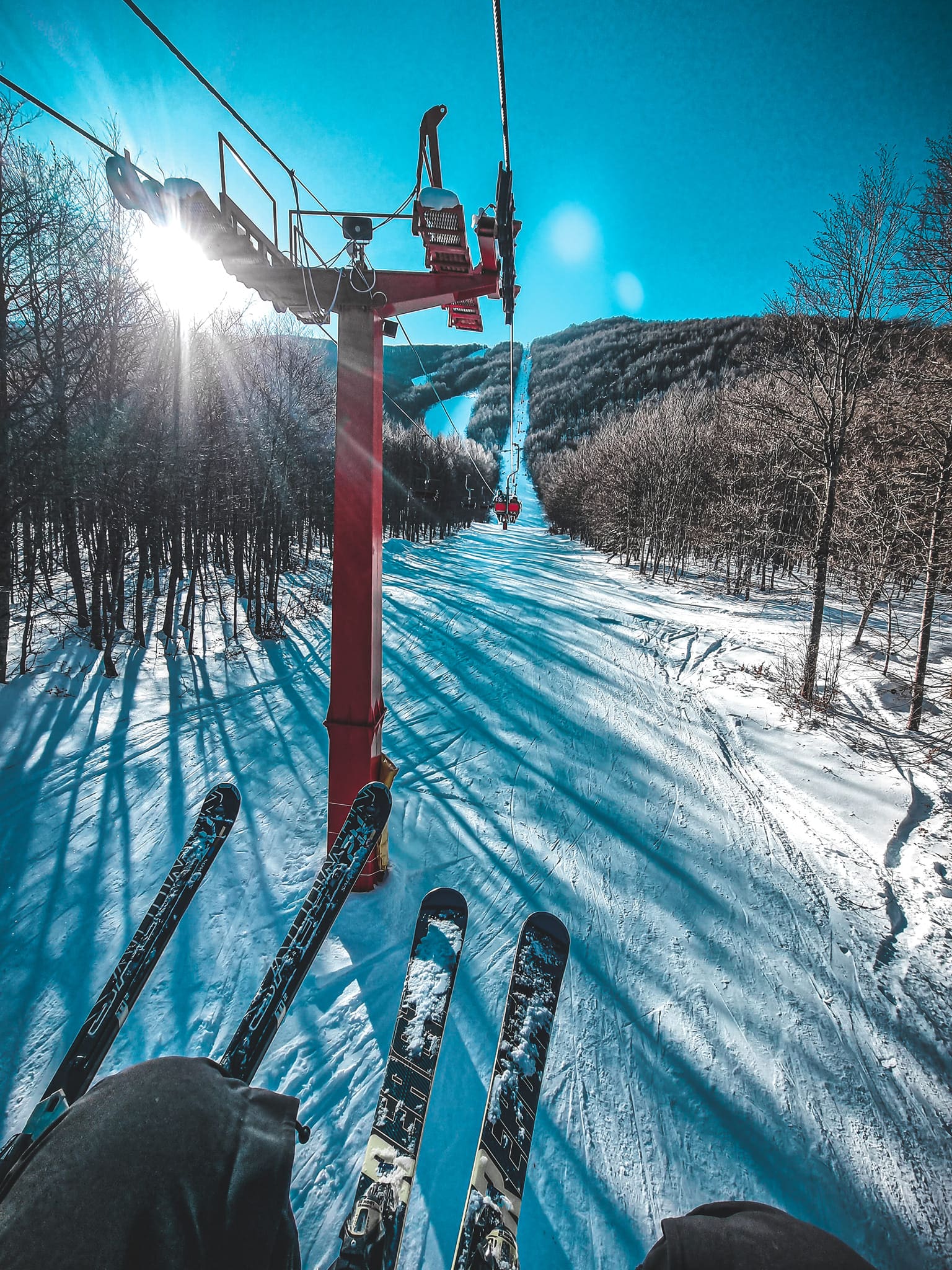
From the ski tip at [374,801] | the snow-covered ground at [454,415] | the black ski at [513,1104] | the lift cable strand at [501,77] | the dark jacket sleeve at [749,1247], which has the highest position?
the snow-covered ground at [454,415]

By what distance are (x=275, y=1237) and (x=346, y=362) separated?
445 centimetres

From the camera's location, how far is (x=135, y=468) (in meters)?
10.5

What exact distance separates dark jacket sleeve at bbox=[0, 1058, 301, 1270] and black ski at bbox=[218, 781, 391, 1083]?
1094 mm

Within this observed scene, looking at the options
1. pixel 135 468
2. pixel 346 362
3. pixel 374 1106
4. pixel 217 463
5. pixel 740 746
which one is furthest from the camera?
pixel 217 463

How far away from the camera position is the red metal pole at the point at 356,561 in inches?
151

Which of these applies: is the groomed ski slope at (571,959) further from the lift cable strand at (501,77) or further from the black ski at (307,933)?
the lift cable strand at (501,77)

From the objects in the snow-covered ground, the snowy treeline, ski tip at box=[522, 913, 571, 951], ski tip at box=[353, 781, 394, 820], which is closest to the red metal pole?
ski tip at box=[353, 781, 394, 820]

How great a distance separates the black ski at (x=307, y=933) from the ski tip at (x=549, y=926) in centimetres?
110

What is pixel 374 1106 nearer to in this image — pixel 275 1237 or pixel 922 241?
pixel 275 1237

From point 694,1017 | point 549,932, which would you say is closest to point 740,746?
point 694,1017

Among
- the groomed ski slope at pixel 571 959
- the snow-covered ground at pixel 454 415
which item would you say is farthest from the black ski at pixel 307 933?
the snow-covered ground at pixel 454 415

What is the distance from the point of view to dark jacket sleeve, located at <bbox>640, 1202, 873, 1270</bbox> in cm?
101

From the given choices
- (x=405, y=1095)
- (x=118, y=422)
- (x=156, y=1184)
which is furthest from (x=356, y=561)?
(x=118, y=422)

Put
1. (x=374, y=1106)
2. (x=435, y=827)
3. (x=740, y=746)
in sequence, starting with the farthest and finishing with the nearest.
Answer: (x=740, y=746) < (x=435, y=827) < (x=374, y=1106)
